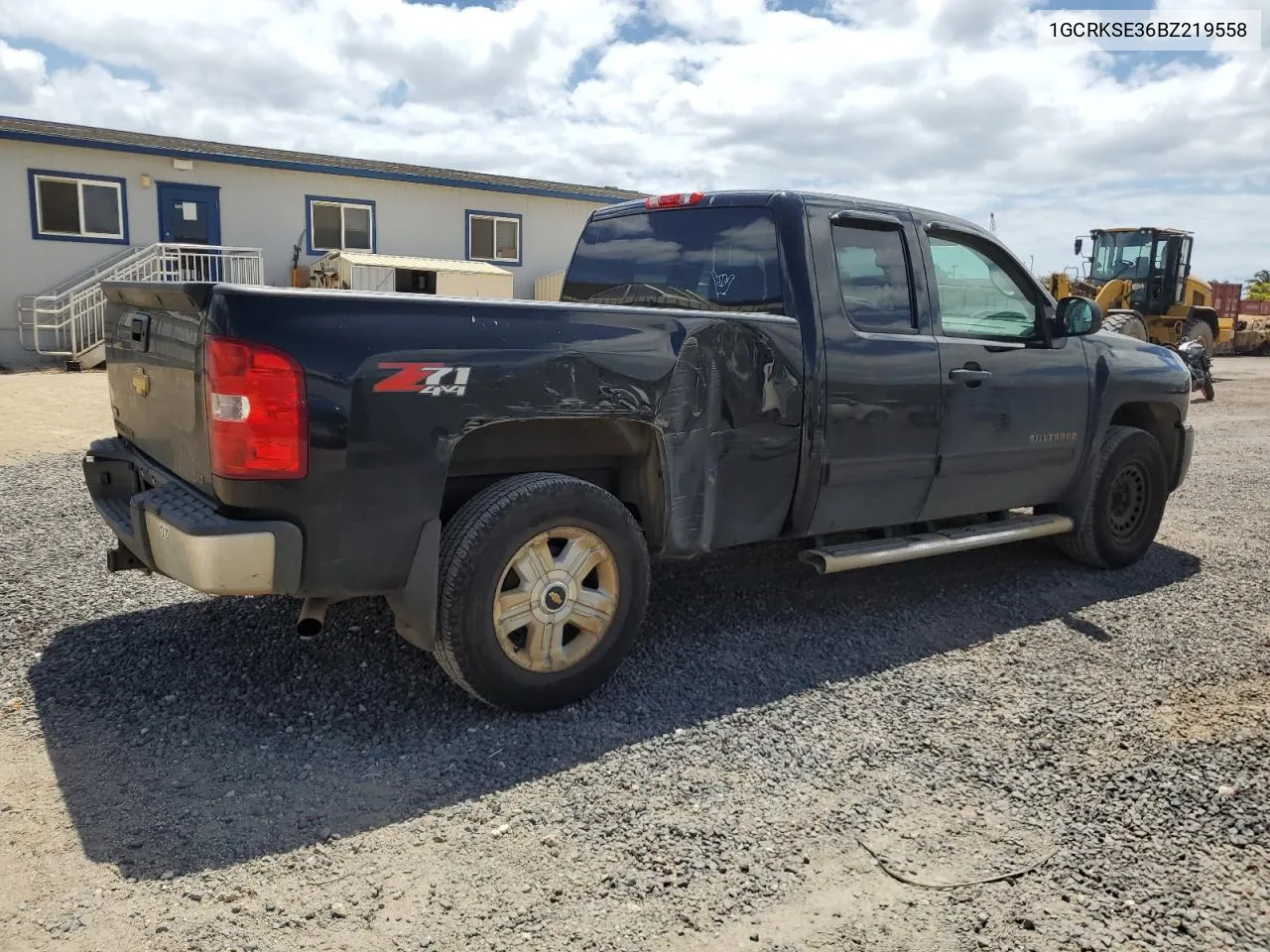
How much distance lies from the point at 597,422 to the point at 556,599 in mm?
722

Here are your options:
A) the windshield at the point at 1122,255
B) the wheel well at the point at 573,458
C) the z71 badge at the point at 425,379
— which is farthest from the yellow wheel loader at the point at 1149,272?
the z71 badge at the point at 425,379

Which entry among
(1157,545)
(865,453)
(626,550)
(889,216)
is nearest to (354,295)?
(626,550)

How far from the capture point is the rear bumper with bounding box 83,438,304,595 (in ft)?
10.1

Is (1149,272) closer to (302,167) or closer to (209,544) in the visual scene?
(302,167)

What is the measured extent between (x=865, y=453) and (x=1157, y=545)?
3459 millimetres

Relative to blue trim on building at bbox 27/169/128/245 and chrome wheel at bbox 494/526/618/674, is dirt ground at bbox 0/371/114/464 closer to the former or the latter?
blue trim on building at bbox 27/169/128/245

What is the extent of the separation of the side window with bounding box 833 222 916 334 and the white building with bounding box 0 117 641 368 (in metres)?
15.5

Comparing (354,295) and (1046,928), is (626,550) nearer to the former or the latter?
(354,295)

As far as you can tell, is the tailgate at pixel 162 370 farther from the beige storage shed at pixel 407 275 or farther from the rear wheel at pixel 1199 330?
the rear wheel at pixel 1199 330

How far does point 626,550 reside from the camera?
12.5 feet

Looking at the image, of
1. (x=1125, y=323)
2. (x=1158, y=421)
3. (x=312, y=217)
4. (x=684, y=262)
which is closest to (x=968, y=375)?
(x=684, y=262)

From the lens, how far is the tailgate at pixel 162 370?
323 centimetres

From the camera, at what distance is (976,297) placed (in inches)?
204

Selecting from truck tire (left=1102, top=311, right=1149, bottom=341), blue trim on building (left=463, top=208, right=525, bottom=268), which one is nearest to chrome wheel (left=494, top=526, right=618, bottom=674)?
truck tire (left=1102, top=311, right=1149, bottom=341)
